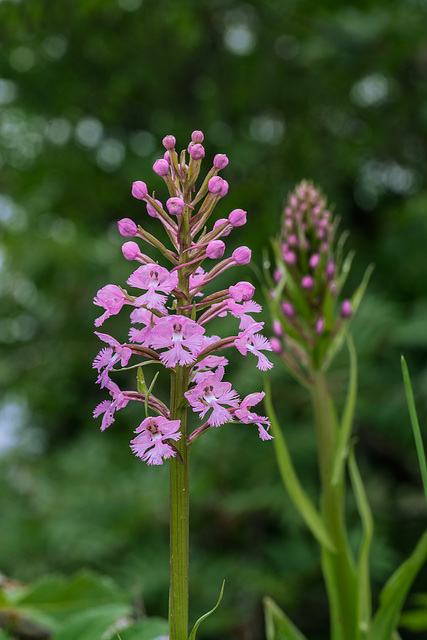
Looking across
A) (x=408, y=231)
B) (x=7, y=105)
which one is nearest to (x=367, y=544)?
(x=408, y=231)

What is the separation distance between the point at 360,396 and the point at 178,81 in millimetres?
2403

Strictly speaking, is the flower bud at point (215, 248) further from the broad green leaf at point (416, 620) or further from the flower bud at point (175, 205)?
the broad green leaf at point (416, 620)

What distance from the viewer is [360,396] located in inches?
97.0

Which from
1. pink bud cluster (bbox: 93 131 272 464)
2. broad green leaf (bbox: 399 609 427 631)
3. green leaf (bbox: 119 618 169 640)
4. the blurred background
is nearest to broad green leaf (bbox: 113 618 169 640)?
green leaf (bbox: 119 618 169 640)

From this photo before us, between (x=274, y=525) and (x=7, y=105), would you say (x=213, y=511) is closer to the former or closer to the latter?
(x=274, y=525)

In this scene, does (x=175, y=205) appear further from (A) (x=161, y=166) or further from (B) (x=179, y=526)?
(B) (x=179, y=526)

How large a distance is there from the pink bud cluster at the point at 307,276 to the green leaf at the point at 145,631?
0.59 meters

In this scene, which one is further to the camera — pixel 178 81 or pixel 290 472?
pixel 178 81

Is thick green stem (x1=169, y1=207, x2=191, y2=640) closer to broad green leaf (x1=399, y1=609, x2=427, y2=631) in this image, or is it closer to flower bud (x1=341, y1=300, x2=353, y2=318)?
flower bud (x1=341, y1=300, x2=353, y2=318)

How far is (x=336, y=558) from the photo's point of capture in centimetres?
123

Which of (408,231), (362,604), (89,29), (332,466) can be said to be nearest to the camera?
(362,604)

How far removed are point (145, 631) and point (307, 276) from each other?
0.77 metres

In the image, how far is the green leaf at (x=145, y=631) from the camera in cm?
89

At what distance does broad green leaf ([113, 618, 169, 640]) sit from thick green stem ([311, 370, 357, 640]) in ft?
1.43
